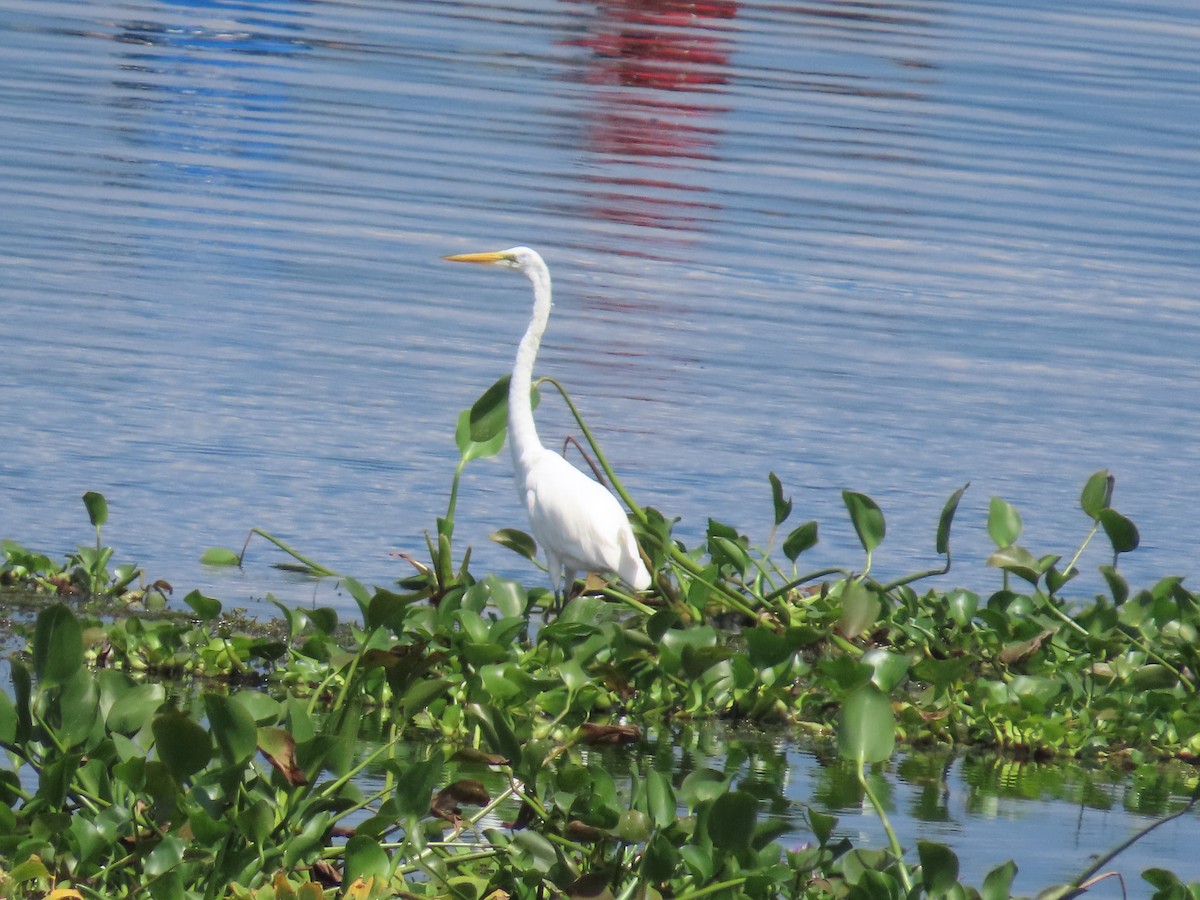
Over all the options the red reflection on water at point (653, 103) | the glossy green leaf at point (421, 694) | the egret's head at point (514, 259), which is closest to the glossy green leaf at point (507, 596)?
the glossy green leaf at point (421, 694)

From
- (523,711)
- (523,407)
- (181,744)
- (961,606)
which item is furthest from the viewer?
(523,407)

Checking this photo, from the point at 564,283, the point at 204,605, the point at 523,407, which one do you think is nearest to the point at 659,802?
the point at 204,605

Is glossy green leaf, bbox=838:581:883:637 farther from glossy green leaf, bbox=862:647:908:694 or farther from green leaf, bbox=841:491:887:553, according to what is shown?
glossy green leaf, bbox=862:647:908:694

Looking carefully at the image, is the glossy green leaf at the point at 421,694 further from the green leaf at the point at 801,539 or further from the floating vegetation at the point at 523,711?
the green leaf at the point at 801,539

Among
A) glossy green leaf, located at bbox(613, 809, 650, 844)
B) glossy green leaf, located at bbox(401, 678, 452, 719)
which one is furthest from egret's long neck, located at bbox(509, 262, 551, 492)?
glossy green leaf, located at bbox(613, 809, 650, 844)

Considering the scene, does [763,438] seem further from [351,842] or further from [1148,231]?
[1148,231]

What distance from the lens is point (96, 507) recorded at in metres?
5.95

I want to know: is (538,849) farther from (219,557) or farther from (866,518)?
(219,557)

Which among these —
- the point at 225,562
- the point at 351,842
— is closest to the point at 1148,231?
the point at 225,562

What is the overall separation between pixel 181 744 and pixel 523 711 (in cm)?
175

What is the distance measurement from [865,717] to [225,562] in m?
2.89

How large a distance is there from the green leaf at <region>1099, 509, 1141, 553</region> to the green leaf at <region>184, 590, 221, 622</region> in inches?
90.6

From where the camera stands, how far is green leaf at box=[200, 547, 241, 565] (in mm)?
6227

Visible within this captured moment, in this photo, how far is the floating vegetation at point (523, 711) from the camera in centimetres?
371
